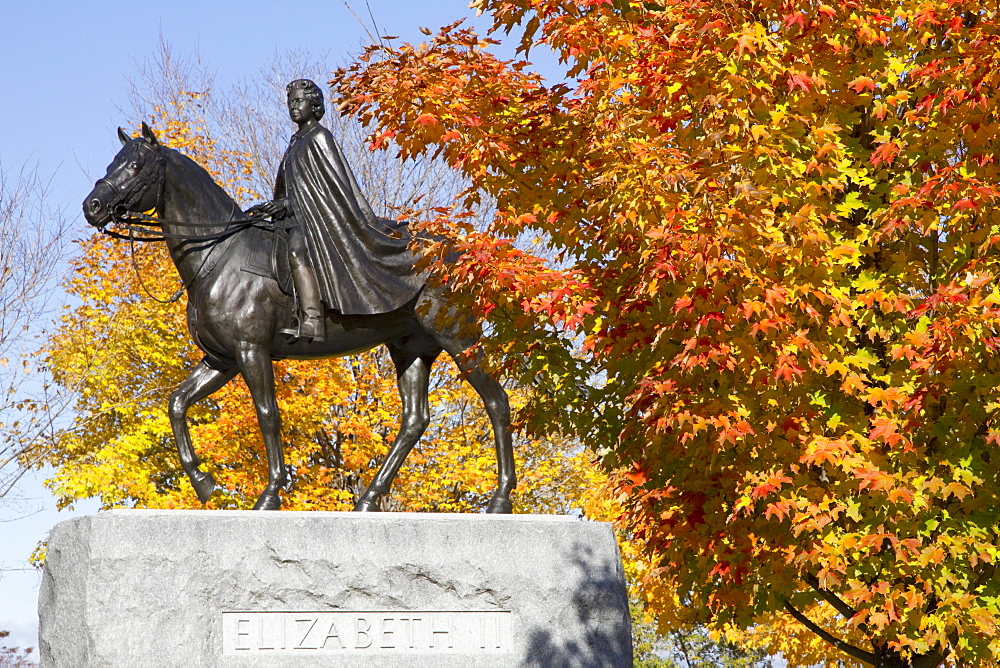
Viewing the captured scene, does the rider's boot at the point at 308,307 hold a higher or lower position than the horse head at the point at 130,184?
lower

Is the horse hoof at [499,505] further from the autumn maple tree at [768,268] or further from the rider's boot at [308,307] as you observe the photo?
the rider's boot at [308,307]

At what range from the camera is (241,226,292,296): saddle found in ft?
24.5

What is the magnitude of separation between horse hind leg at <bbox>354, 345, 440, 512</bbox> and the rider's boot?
2.09 feet

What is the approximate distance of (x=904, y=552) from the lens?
252 inches

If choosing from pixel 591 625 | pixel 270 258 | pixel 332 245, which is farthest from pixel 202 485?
pixel 591 625

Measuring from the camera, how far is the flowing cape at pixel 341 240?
7426 mm

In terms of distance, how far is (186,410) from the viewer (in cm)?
709

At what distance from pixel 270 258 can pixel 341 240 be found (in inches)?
19.6

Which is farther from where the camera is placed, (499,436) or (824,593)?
(824,593)

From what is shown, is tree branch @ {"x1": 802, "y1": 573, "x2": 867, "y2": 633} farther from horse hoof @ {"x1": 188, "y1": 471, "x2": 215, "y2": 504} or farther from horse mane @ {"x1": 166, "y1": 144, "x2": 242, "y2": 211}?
horse mane @ {"x1": 166, "y1": 144, "x2": 242, "y2": 211}

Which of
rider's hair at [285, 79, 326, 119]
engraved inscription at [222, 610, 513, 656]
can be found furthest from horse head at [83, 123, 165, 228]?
engraved inscription at [222, 610, 513, 656]

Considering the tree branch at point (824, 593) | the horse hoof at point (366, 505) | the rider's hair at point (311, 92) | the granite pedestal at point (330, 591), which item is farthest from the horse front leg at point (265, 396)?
the tree branch at point (824, 593)

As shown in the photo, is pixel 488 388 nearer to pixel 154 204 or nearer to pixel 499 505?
pixel 499 505

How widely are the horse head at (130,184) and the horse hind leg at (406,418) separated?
1.94 meters
